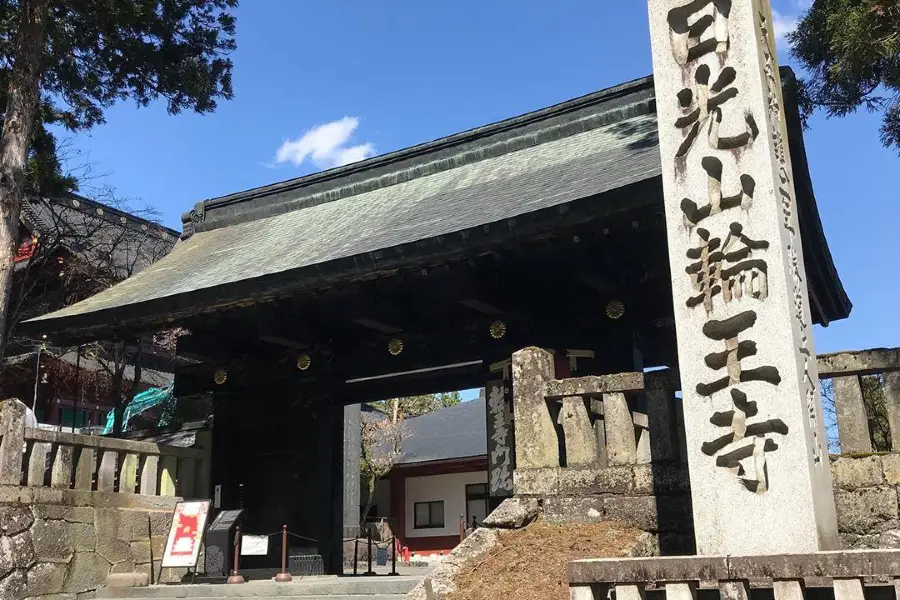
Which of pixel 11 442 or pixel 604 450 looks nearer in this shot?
pixel 604 450

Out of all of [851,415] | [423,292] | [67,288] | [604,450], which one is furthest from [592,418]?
[67,288]

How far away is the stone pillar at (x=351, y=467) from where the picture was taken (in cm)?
1889

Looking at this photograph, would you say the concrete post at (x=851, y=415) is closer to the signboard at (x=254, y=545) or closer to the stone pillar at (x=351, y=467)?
the signboard at (x=254, y=545)

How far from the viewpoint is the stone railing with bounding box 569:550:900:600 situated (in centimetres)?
418

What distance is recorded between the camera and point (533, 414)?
22.0ft

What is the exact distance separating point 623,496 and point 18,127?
946 centimetres

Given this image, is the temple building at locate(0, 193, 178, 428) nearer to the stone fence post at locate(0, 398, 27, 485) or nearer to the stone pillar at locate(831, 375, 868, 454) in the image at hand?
the stone fence post at locate(0, 398, 27, 485)

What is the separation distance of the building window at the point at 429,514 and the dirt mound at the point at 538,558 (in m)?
19.6

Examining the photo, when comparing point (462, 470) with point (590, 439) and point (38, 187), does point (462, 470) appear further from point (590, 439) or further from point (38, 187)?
point (590, 439)

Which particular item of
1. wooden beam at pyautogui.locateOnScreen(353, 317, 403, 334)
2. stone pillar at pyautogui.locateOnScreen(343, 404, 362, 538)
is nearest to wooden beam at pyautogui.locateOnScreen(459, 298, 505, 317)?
wooden beam at pyautogui.locateOnScreen(353, 317, 403, 334)

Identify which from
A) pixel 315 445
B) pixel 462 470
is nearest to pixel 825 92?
pixel 315 445

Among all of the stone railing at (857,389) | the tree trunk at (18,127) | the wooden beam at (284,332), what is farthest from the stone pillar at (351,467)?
the stone railing at (857,389)

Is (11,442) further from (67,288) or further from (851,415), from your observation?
(67,288)

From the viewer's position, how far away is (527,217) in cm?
739
